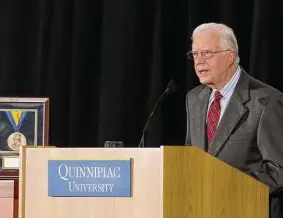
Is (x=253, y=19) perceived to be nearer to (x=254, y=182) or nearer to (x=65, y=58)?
(x=65, y=58)

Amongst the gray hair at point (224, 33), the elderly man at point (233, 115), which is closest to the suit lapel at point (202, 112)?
the elderly man at point (233, 115)

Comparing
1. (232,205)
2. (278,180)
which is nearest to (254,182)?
(232,205)

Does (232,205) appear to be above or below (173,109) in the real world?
below

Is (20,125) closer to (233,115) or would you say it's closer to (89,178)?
(233,115)

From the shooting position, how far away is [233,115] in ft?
7.95

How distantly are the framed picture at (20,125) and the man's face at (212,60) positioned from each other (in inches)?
30.6

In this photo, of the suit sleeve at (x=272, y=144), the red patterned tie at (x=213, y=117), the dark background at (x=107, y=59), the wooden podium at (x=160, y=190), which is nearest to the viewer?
the wooden podium at (x=160, y=190)

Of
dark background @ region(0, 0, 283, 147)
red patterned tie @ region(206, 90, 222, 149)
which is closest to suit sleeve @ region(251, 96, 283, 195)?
red patterned tie @ region(206, 90, 222, 149)

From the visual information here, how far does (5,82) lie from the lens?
335cm

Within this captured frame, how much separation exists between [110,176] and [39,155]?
214 millimetres

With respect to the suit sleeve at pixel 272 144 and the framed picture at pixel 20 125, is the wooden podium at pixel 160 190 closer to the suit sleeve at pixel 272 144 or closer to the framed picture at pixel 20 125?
the suit sleeve at pixel 272 144

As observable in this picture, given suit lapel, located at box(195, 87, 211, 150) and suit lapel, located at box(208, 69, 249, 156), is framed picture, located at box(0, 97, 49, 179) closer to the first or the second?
suit lapel, located at box(195, 87, 211, 150)

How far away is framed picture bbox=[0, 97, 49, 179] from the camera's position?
2.95 m

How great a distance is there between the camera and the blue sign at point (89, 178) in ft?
5.83
